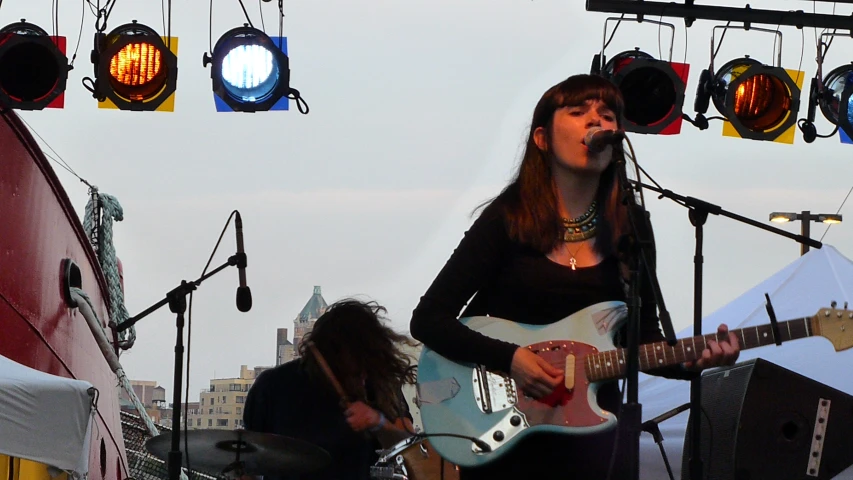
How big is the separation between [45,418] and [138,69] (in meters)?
2.35

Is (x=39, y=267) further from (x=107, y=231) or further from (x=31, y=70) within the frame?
(x=107, y=231)

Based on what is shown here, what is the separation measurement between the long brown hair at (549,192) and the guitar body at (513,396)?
0.80 feet

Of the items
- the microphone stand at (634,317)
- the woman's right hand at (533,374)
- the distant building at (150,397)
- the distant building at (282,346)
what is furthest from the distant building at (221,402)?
the microphone stand at (634,317)

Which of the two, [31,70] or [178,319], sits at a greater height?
[31,70]

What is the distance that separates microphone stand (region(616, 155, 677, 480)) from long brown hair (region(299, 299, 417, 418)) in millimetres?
2215

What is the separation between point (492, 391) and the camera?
3561 mm

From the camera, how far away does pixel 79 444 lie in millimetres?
4523

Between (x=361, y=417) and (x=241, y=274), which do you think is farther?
(x=361, y=417)

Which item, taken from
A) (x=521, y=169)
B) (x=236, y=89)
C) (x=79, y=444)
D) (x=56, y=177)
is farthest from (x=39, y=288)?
(x=521, y=169)

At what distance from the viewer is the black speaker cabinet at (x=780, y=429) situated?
16.0 feet

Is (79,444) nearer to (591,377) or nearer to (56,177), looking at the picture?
(591,377)

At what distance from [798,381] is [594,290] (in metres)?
1.97

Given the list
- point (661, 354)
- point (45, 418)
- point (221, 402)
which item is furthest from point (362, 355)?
point (221, 402)

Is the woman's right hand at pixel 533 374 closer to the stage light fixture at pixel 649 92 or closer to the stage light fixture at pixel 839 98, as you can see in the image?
the stage light fixture at pixel 649 92
